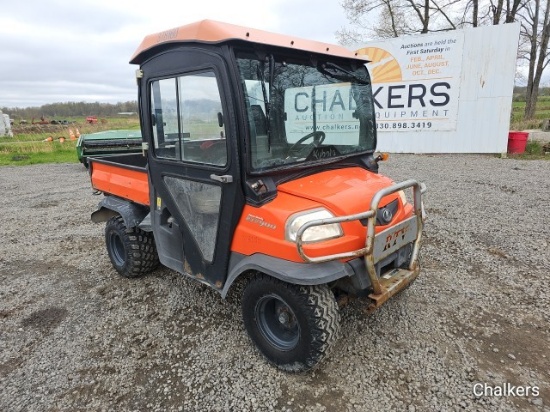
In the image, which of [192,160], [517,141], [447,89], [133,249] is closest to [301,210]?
[192,160]

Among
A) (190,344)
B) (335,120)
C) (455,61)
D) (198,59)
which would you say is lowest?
(190,344)

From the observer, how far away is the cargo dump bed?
3561mm

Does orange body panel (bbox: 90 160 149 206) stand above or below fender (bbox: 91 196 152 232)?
above

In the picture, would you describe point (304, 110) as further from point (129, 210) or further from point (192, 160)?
point (129, 210)

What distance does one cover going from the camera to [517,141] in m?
10.8

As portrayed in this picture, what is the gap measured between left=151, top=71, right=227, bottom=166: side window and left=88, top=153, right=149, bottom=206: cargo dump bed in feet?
2.07

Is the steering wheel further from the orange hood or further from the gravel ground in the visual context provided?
the gravel ground

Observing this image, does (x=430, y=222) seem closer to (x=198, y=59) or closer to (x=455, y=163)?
(x=198, y=59)

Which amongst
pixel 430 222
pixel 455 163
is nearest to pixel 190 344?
pixel 430 222

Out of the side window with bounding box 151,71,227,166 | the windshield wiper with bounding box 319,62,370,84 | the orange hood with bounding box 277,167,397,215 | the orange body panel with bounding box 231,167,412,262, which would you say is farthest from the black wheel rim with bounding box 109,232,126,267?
the windshield wiper with bounding box 319,62,370,84

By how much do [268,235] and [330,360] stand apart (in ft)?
3.49

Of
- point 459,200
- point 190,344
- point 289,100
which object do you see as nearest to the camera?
point 289,100

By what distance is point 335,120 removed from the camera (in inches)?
118

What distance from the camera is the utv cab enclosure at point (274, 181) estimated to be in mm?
2289
